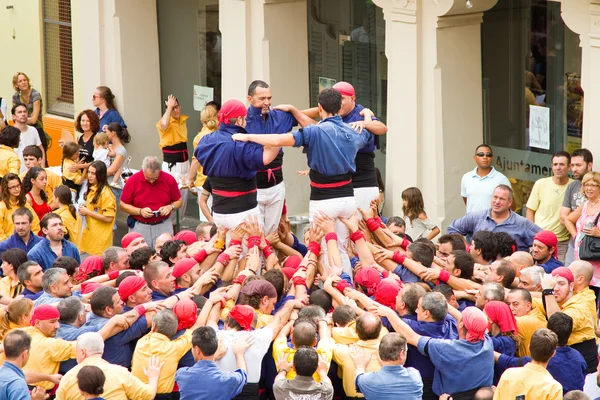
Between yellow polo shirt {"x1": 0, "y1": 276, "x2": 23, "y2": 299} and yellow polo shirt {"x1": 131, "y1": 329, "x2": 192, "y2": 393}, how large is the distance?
94.4 inches

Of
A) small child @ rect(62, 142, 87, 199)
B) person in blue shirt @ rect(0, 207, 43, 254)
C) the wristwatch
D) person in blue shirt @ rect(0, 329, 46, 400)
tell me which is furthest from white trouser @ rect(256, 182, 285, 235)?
small child @ rect(62, 142, 87, 199)

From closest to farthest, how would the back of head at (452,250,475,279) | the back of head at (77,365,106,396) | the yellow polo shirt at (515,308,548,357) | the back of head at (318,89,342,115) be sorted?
the back of head at (77,365,106,396)
the yellow polo shirt at (515,308,548,357)
the back of head at (318,89,342,115)
the back of head at (452,250,475,279)

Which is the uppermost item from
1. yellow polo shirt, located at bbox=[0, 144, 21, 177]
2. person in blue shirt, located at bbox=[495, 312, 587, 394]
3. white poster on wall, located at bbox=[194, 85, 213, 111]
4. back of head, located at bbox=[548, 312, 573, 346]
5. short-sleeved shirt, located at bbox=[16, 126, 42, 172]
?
white poster on wall, located at bbox=[194, 85, 213, 111]

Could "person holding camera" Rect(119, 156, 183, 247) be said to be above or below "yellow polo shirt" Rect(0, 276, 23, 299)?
above

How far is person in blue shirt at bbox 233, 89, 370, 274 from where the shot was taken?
10125mm

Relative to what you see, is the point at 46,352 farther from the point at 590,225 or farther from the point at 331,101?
the point at 590,225

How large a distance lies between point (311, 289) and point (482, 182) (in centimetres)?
345

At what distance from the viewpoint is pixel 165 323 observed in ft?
29.2

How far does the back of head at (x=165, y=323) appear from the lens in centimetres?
890

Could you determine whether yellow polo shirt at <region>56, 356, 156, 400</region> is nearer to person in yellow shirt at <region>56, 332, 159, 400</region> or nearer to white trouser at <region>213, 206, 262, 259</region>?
person in yellow shirt at <region>56, 332, 159, 400</region>

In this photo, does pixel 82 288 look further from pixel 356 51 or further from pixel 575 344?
pixel 356 51

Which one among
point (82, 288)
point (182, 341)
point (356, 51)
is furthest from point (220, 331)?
point (356, 51)

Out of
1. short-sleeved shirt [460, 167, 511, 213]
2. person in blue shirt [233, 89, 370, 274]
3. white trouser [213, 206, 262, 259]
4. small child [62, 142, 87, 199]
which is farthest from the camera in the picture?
small child [62, 142, 87, 199]

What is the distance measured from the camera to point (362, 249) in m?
10.7
